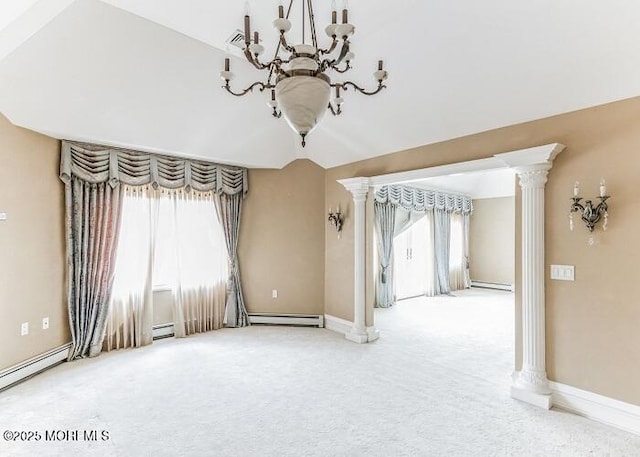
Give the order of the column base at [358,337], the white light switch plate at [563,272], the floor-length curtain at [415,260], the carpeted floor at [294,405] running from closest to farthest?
the carpeted floor at [294,405] < the white light switch plate at [563,272] < the column base at [358,337] < the floor-length curtain at [415,260]

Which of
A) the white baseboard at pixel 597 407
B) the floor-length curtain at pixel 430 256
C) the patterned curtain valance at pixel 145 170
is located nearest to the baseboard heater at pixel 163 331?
the patterned curtain valance at pixel 145 170

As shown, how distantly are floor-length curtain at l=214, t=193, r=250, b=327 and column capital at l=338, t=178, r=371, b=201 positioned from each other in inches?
70.8

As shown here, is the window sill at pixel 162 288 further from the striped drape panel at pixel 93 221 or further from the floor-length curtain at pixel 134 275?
the striped drape panel at pixel 93 221

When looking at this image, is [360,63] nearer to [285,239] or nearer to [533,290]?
[533,290]

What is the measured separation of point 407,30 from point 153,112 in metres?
2.77

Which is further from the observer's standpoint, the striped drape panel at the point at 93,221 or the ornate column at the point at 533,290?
the striped drape panel at the point at 93,221

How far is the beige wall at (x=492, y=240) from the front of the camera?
337 inches

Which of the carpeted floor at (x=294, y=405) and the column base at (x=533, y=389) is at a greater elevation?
the column base at (x=533, y=389)

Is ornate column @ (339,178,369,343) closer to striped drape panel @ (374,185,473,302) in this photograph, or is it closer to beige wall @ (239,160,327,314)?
beige wall @ (239,160,327,314)

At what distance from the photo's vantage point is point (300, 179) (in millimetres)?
5375

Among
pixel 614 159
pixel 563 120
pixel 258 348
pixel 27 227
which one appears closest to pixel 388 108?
pixel 563 120

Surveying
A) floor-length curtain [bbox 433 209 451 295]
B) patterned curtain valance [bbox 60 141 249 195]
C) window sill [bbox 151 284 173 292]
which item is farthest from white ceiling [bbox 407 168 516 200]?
window sill [bbox 151 284 173 292]

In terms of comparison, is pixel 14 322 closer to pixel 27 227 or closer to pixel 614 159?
pixel 27 227

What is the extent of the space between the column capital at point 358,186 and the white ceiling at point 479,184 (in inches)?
140
